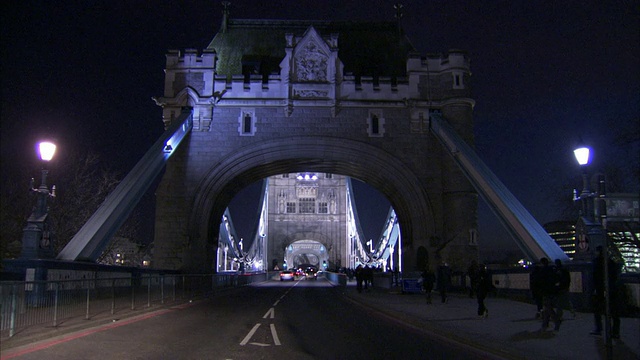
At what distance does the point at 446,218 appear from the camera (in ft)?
85.1

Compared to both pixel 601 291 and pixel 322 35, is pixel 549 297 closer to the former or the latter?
pixel 601 291

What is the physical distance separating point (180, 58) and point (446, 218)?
1415 cm

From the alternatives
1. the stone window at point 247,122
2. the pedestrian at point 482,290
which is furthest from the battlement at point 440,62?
the pedestrian at point 482,290

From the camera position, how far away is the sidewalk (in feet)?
25.8

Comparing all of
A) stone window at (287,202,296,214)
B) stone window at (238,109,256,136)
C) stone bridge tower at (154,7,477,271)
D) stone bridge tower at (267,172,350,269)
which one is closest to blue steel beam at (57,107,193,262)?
stone bridge tower at (154,7,477,271)

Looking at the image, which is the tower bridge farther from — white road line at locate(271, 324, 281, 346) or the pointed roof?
white road line at locate(271, 324, 281, 346)

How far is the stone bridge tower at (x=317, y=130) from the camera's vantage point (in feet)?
85.1

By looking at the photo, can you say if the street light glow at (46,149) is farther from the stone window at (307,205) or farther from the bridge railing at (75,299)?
the stone window at (307,205)

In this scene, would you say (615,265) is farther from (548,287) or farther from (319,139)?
(319,139)

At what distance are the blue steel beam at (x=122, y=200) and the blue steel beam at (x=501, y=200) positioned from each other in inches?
452

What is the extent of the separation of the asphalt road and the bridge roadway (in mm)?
14

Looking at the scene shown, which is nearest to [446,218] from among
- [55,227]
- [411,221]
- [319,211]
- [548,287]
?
[411,221]

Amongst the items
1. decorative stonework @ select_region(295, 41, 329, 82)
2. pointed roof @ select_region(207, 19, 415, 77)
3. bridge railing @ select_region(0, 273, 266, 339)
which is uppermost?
pointed roof @ select_region(207, 19, 415, 77)

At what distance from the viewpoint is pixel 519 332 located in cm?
997
